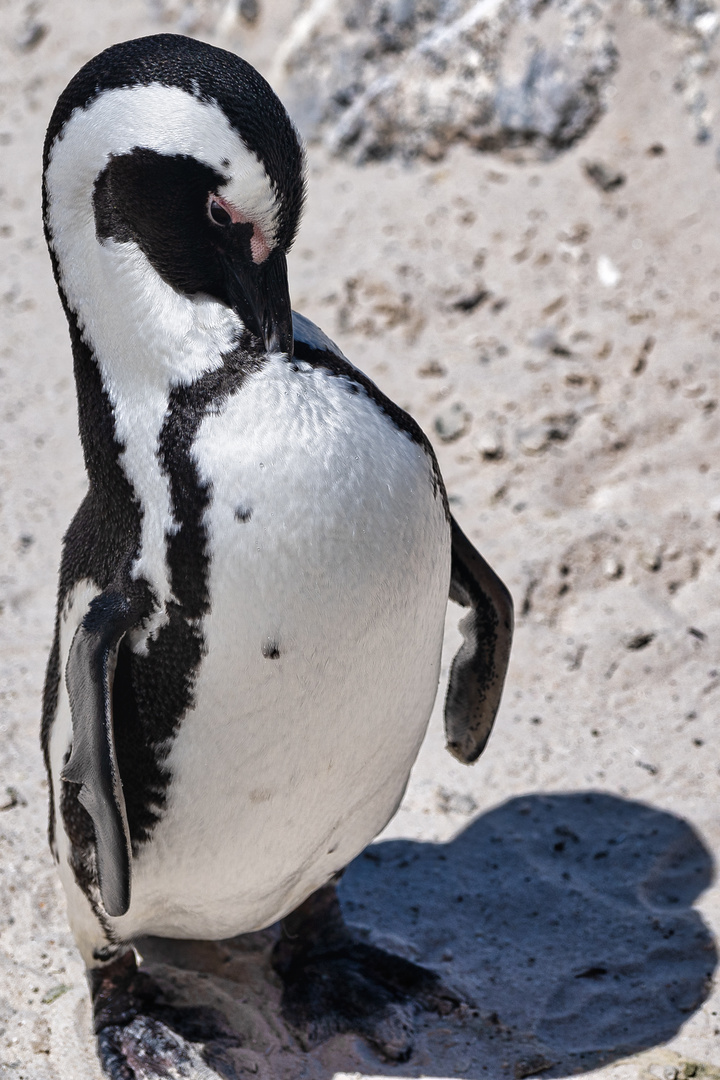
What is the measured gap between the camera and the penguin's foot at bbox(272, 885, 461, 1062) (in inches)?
96.3

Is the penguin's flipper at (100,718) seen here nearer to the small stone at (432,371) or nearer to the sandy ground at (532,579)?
the sandy ground at (532,579)

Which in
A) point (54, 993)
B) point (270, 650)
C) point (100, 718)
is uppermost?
point (270, 650)

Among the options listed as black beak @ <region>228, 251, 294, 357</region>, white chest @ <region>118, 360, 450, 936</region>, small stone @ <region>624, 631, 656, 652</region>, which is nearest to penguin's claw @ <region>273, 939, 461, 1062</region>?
white chest @ <region>118, 360, 450, 936</region>

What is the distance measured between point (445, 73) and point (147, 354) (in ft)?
12.0

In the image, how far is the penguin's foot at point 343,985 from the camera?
2447 millimetres

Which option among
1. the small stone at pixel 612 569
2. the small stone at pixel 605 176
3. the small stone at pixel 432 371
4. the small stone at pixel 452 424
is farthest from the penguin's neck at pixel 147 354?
the small stone at pixel 605 176

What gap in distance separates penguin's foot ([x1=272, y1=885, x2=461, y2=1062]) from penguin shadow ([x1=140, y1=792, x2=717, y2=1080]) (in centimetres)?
3

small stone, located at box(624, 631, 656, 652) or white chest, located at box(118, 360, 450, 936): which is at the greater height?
white chest, located at box(118, 360, 450, 936)

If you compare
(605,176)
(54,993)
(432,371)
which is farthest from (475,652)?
(605,176)

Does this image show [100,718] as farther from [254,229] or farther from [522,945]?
[522,945]

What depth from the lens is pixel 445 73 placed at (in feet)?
16.7

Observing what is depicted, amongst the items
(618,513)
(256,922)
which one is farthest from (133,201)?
(618,513)

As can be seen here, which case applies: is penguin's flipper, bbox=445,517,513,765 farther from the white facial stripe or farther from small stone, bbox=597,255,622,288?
small stone, bbox=597,255,622,288

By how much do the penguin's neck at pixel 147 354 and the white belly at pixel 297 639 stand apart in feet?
0.28
